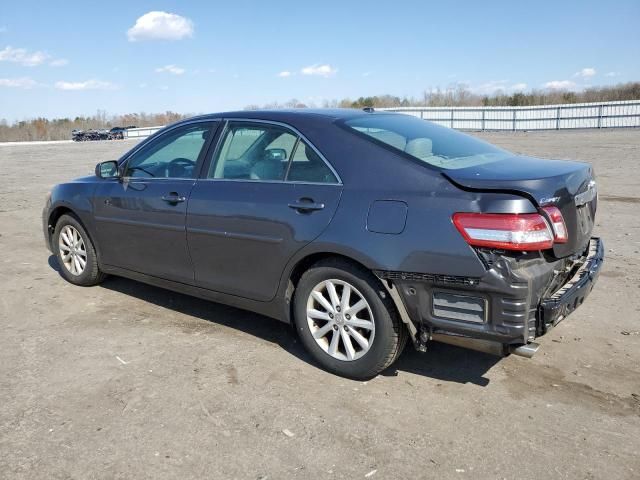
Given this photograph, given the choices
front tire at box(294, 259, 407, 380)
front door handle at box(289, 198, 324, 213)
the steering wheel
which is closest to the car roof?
the steering wheel

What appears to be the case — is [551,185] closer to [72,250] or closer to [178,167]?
[178,167]

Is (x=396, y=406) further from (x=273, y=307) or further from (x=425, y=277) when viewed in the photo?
(x=273, y=307)

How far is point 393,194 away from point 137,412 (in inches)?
77.4

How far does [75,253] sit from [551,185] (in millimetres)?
4501

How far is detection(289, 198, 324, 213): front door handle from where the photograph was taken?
147 inches

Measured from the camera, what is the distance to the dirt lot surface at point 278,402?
2.90 m

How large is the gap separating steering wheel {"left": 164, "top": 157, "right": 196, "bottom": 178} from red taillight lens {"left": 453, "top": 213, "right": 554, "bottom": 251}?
2.36m

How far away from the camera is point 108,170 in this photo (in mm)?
5246

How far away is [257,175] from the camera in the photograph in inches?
165

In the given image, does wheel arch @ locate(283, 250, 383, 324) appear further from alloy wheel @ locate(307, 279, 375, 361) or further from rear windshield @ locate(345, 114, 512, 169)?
rear windshield @ locate(345, 114, 512, 169)

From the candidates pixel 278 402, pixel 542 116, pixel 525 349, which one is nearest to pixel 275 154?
pixel 278 402

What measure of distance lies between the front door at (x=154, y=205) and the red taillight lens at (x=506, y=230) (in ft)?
7.50

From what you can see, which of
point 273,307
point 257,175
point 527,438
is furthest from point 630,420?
point 257,175

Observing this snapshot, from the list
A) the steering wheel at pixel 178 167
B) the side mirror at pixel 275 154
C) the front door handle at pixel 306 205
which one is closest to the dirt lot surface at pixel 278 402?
the front door handle at pixel 306 205
